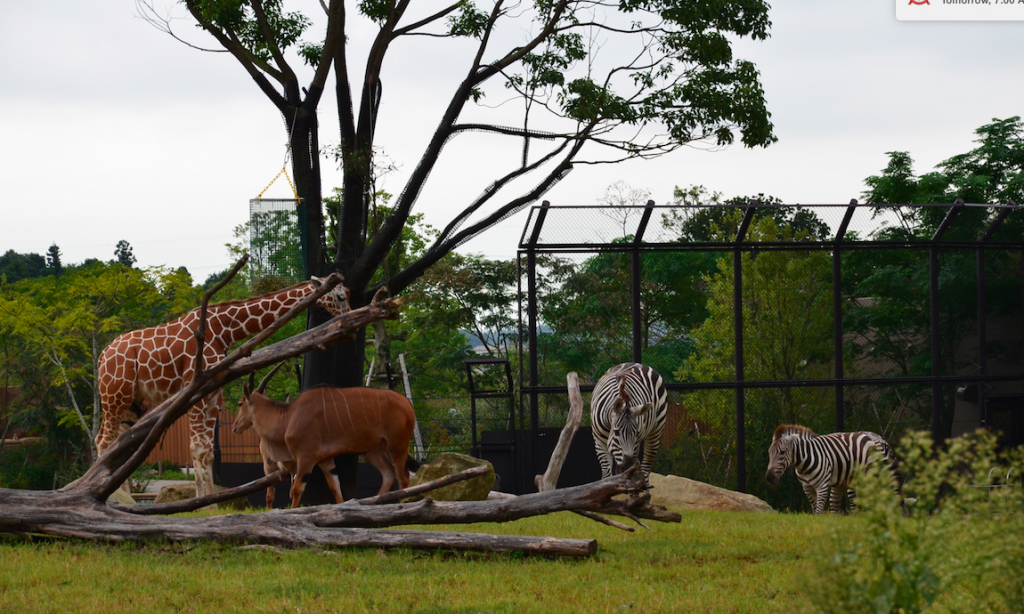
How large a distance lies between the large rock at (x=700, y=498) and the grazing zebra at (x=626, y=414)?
56 cm

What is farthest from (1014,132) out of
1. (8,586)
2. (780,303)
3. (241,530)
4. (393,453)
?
(8,586)

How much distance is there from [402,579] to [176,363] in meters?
5.30

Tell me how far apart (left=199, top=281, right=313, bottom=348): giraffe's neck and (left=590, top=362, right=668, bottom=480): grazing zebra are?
3.43 metres

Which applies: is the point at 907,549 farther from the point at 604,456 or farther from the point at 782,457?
the point at 782,457

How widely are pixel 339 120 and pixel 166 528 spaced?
7.05 m

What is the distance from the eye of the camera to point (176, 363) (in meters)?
10.1

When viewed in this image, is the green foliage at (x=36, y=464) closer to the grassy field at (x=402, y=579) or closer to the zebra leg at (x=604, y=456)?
the zebra leg at (x=604, y=456)

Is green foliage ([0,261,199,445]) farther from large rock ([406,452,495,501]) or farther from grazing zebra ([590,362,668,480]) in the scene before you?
grazing zebra ([590,362,668,480])

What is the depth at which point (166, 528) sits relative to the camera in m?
6.95

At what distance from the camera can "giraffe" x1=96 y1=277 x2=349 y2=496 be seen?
397 inches

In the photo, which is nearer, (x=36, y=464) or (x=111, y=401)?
(x=111, y=401)

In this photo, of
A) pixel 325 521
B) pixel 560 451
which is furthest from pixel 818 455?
pixel 325 521

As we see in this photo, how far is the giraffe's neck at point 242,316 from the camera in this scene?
10.2 metres

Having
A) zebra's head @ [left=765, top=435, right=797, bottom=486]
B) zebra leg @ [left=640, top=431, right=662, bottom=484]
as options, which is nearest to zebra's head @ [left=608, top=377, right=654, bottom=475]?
zebra leg @ [left=640, top=431, right=662, bottom=484]
